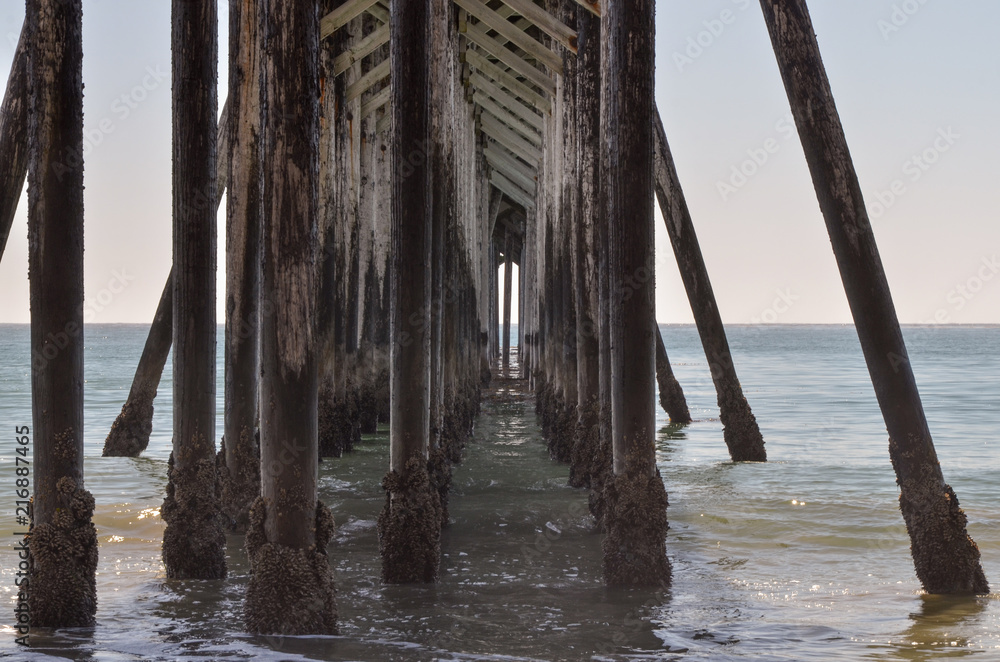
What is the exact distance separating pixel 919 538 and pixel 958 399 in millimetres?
16659

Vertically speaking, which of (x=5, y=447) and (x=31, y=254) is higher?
(x=31, y=254)

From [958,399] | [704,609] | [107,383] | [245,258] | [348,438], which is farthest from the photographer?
[107,383]

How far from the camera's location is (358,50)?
846 centimetres

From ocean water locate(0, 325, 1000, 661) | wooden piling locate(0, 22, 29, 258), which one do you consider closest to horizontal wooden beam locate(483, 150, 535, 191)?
ocean water locate(0, 325, 1000, 661)

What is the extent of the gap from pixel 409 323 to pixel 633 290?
105 cm

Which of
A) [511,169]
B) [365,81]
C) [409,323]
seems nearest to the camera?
[409,323]

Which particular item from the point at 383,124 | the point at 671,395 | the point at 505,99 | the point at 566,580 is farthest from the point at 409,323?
the point at 671,395

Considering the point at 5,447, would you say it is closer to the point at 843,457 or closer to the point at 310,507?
the point at 310,507

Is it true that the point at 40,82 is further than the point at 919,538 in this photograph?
No

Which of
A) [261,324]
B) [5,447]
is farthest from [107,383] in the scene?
[261,324]

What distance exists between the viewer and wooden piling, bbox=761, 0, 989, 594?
4039mm

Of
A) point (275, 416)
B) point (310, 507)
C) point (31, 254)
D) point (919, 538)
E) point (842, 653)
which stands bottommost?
point (842, 653)

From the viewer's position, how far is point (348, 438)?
29.3 ft

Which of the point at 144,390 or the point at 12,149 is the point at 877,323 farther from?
the point at 144,390
